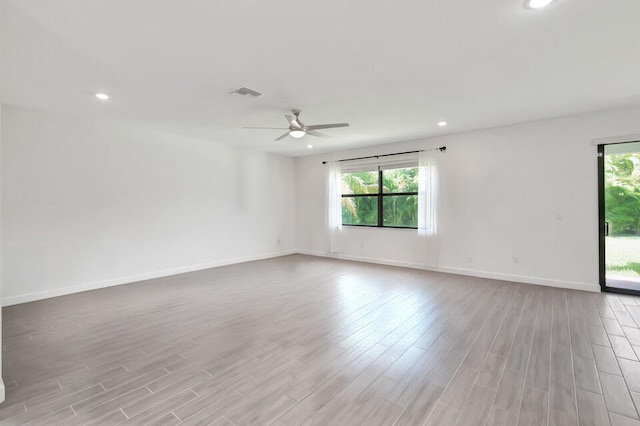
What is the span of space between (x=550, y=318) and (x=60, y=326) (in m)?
5.32

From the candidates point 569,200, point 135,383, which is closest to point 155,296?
point 135,383

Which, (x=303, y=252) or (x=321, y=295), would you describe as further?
(x=303, y=252)

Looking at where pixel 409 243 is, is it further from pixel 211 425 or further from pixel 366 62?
pixel 211 425

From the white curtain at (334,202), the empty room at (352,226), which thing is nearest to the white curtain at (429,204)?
the empty room at (352,226)

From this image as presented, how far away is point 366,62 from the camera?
271cm

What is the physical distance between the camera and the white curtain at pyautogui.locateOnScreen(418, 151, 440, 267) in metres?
5.55

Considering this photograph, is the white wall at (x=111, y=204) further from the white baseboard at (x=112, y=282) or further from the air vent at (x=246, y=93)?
the air vent at (x=246, y=93)

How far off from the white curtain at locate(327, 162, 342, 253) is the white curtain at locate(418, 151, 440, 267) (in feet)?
Result: 6.49

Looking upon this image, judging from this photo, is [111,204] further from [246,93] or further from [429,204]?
[429,204]

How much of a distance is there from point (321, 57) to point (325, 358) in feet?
8.60

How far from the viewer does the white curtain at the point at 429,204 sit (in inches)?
219

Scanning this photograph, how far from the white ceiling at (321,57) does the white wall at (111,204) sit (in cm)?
59

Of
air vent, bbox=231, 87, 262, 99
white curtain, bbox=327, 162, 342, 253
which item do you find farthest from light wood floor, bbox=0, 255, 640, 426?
white curtain, bbox=327, 162, 342, 253

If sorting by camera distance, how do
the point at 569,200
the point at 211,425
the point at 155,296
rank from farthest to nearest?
1. the point at 569,200
2. the point at 155,296
3. the point at 211,425
